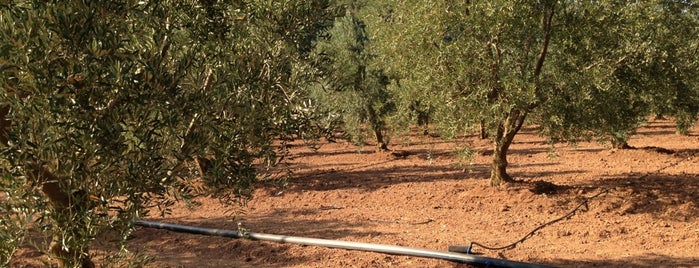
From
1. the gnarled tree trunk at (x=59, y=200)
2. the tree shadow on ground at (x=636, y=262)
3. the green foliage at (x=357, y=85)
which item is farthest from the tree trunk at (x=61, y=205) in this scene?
the green foliage at (x=357, y=85)

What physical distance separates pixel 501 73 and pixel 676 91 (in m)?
6.63

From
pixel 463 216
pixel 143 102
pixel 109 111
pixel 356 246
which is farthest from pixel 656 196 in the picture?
pixel 109 111

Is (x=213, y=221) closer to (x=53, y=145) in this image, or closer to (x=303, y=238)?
(x=303, y=238)

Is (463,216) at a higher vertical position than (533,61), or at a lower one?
lower

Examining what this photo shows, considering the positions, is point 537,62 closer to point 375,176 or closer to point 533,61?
point 533,61

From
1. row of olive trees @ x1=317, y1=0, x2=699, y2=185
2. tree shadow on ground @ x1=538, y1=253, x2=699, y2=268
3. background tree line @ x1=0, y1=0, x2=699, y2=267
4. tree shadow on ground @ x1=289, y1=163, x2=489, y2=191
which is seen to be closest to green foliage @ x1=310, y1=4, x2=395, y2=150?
tree shadow on ground @ x1=289, y1=163, x2=489, y2=191

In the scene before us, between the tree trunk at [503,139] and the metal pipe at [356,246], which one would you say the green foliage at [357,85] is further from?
the metal pipe at [356,246]

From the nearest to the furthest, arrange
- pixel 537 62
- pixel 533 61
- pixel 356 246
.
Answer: pixel 356 246 < pixel 537 62 < pixel 533 61

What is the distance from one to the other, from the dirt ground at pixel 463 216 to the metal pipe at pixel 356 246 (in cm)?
13

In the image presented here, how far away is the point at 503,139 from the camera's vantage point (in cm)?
1557

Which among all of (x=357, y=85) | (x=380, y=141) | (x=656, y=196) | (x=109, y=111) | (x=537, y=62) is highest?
(x=537, y=62)

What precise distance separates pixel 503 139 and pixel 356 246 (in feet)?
20.8

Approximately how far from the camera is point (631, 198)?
1498cm

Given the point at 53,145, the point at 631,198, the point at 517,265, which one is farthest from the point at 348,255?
the point at 631,198
